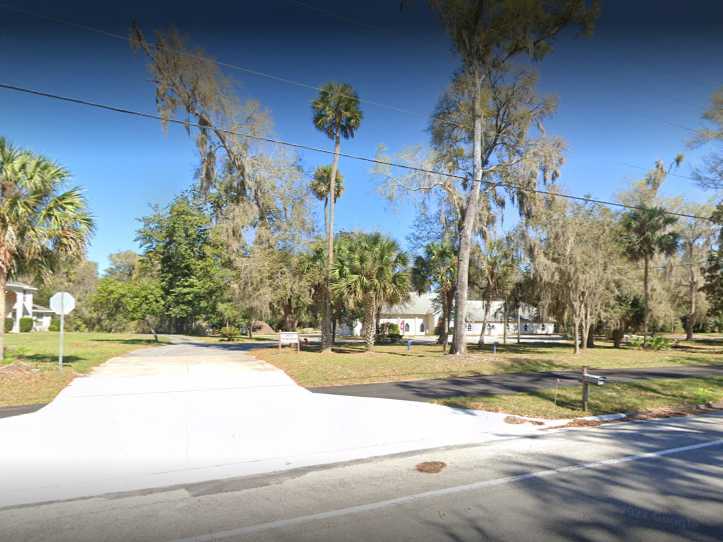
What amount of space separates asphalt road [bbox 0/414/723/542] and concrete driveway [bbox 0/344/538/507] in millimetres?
490

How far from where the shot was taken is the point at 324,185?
2631 cm

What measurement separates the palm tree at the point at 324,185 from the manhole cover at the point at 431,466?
20549 mm

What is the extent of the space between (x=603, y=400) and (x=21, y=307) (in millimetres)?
53392

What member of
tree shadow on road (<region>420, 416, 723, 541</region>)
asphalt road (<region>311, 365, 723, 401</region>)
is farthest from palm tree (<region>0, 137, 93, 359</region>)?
tree shadow on road (<region>420, 416, 723, 541</region>)

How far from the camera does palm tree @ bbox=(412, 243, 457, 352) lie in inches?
1009

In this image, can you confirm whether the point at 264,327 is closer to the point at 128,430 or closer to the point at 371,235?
the point at 371,235

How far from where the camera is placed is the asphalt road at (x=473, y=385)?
1055 centimetres

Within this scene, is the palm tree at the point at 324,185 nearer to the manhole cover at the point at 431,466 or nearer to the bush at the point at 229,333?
the bush at the point at 229,333

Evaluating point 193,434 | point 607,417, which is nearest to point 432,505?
point 193,434

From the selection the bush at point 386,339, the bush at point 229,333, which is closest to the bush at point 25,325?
the bush at point 229,333

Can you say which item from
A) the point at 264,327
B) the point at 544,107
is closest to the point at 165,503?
the point at 544,107

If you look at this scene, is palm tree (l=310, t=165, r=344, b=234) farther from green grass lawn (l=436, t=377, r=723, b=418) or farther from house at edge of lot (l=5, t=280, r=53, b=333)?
house at edge of lot (l=5, t=280, r=53, b=333)

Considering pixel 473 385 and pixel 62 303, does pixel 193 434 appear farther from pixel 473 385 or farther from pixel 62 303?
pixel 62 303

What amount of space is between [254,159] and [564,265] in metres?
17.2
